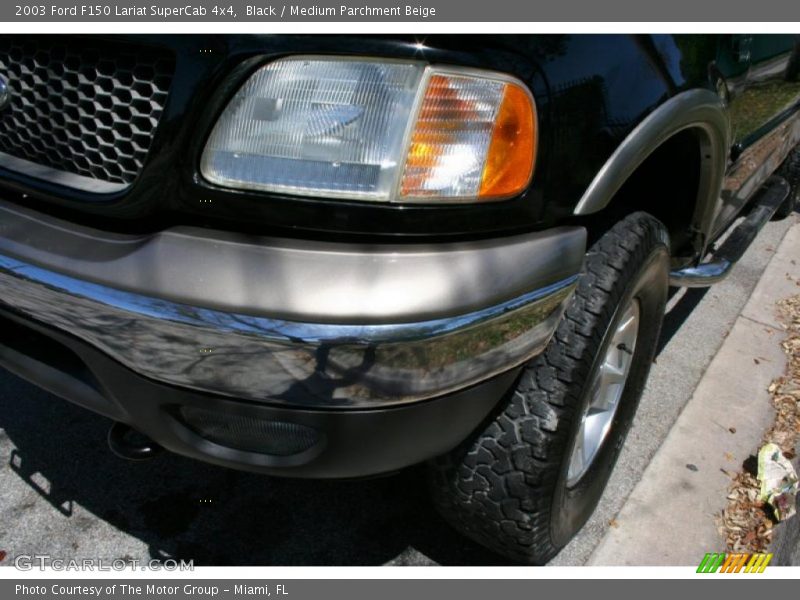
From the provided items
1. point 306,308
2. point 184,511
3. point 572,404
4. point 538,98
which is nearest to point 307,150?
point 306,308

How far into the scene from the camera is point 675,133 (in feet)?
5.78

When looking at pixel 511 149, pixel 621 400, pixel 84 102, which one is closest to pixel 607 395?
pixel 621 400

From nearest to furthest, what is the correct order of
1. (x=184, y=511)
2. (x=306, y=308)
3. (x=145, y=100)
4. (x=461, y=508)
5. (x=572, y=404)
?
(x=306, y=308), (x=145, y=100), (x=572, y=404), (x=461, y=508), (x=184, y=511)

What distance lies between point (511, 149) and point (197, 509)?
1547 mm

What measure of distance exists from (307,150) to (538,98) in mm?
447

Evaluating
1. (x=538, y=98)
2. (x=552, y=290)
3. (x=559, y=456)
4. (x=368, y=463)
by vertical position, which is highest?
(x=538, y=98)

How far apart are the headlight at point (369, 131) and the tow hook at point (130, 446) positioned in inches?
32.5

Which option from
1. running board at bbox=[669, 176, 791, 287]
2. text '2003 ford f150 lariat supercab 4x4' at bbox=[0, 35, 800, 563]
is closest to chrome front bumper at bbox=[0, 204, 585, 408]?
text '2003 ford f150 lariat supercab 4x4' at bbox=[0, 35, 800, 563]

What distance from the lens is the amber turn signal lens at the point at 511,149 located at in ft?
4.27

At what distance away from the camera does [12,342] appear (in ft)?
5.77

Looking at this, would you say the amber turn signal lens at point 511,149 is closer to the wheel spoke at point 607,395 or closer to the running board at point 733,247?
the wheel spoke at point 607,395

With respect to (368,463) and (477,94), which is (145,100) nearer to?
(477,94)

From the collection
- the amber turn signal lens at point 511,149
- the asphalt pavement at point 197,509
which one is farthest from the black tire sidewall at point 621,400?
the amber turn signal lens at point 511,149

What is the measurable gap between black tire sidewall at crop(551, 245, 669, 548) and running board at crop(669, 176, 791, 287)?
194 millimetres
